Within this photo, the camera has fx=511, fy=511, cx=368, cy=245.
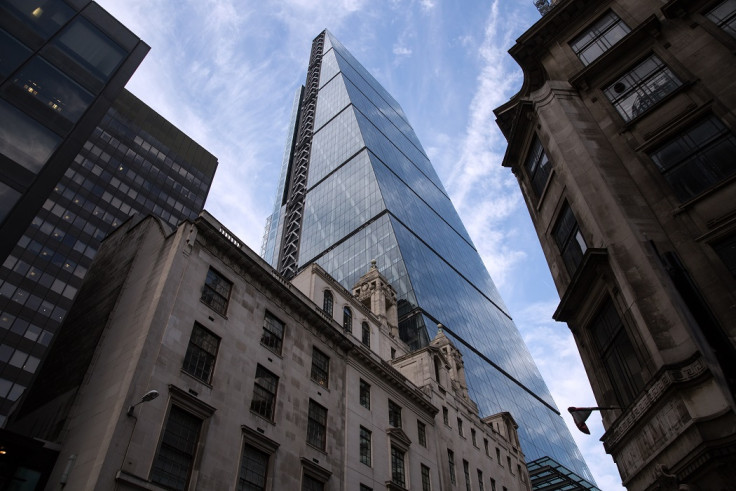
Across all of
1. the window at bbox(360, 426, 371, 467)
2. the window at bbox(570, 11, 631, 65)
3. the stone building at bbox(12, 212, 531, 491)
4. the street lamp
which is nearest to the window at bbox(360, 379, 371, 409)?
the stone building at bbox(12, 212, 531, 491)

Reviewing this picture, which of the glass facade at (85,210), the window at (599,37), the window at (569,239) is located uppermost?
the glass facade at (85,210)

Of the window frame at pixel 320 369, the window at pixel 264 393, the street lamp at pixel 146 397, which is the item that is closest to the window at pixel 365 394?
the window frame at pixel 320 369

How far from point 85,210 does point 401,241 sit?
60.1 meters

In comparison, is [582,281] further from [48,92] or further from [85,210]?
[85,210]

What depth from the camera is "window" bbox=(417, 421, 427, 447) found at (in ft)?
121

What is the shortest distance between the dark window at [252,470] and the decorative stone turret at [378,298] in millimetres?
30085

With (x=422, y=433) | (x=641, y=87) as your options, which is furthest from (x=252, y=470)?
(x=641, y=87)

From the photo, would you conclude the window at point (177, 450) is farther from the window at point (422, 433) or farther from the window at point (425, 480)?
the window at point (422, 433)

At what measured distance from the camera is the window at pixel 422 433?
3684 centimetres

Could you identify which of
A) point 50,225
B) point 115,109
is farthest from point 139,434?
point 115,109

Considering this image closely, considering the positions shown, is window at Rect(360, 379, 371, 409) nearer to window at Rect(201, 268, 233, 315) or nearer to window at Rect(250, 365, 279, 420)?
window at Rect(250, 365, 279, 420)

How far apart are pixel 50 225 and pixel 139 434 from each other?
5966 cm

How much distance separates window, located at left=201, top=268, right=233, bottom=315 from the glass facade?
18.2 metres

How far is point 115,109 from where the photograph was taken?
302 ft
